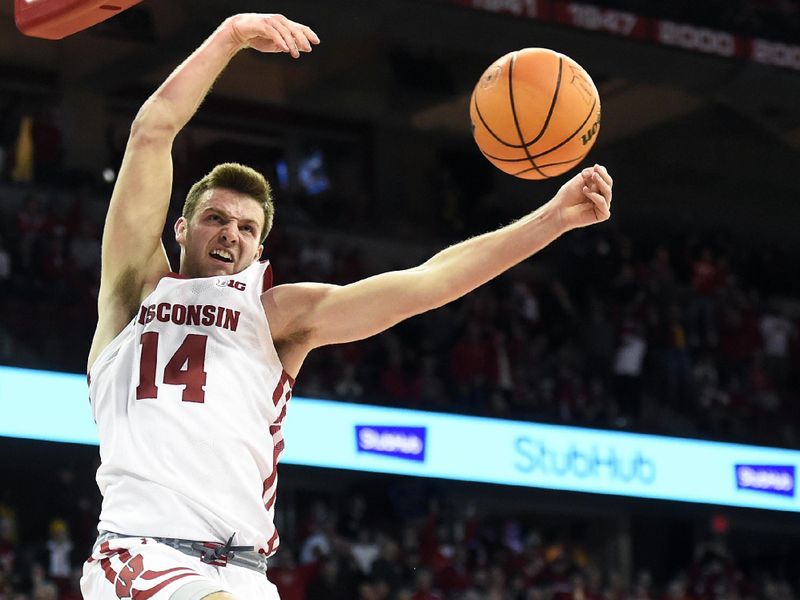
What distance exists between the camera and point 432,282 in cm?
414

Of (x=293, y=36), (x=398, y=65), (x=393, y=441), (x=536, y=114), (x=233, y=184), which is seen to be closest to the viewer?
(x=293, y=36)

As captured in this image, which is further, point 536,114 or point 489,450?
point 489,450

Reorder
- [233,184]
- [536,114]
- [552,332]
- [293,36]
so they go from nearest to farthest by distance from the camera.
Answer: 1. [293,36]
2. [233,184]
3. [536,114]
4. [552,332]

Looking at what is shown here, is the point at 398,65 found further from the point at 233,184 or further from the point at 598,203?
the point at 598,203

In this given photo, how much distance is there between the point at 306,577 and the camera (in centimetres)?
1414

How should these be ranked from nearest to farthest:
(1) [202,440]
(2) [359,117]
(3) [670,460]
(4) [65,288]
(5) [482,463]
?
(1) [202,440], (4) [65,288], (5) [482,463], (3) [670,460], (2) [359,117]

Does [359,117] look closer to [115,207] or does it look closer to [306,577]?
[306,577]

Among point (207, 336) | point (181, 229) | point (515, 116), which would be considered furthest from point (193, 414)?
point (515, 116)

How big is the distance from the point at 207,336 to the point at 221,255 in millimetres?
298

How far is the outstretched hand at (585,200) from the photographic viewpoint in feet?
13.4

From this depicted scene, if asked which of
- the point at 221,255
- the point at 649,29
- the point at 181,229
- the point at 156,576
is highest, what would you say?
the point at 649,29

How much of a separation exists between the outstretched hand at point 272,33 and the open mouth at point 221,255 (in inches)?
24.8

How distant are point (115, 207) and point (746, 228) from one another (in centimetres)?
2335

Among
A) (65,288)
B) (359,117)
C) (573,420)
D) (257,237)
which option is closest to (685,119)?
(359,117)
